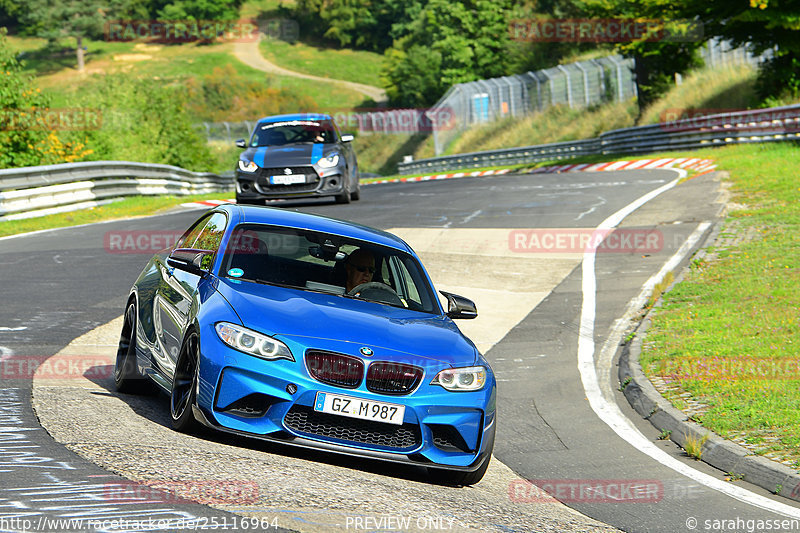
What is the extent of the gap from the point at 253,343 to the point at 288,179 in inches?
575

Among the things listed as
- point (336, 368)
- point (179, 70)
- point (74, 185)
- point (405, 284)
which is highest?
point (179, 70)

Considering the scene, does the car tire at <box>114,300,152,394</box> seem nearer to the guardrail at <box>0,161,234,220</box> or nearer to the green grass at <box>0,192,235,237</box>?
the green grass at <box>0,192,235,237</box>

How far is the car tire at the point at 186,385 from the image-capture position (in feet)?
20.9

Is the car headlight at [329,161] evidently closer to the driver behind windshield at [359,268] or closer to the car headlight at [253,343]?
the driver behind windshield at [359,268]

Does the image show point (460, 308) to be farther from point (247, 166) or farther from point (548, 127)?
point (548, 127)

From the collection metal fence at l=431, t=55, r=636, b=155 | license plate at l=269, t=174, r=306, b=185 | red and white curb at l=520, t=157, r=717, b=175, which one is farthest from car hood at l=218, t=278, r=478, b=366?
metal fence at l=431, t=55, r=636, b=155

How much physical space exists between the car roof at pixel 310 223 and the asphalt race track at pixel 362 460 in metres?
1.58

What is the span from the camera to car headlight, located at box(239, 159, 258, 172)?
20.6 meters

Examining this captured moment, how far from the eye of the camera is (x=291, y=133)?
21750mm

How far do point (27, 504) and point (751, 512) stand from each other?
4298 mm

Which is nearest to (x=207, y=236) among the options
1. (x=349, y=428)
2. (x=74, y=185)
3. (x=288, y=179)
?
(x=349, y=428)

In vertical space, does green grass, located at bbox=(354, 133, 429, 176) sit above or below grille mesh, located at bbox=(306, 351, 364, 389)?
below

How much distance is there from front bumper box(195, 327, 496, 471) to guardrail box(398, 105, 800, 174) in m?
25.6

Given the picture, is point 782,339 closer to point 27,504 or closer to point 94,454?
point 94,454
